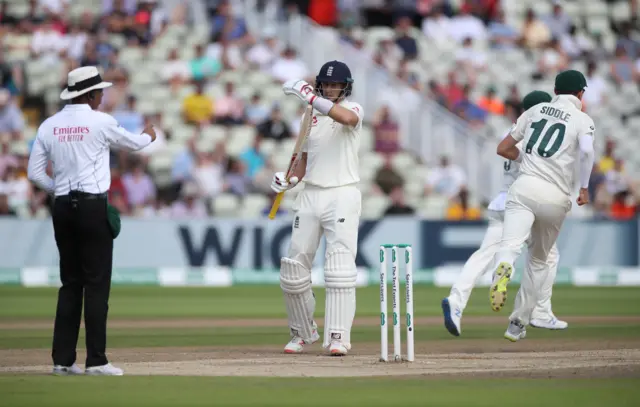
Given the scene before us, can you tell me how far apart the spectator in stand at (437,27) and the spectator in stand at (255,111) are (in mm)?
4131

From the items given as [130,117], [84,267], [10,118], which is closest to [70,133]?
[84,267]

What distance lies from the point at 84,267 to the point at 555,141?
3.76m

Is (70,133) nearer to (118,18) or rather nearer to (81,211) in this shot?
(81,211)

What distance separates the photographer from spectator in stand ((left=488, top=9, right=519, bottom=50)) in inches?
975

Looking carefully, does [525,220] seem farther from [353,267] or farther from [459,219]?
[459,219]

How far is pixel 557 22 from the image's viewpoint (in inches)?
1013

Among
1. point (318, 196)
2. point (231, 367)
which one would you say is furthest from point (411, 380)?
point (318, 196)

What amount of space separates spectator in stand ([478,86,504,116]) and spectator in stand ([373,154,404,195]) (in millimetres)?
2768

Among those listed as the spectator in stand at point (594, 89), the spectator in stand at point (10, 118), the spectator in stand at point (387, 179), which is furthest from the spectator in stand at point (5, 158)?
the spectator in stand at point (594, 89)

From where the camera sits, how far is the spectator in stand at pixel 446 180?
68.9ft

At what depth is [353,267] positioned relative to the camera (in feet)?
32.7

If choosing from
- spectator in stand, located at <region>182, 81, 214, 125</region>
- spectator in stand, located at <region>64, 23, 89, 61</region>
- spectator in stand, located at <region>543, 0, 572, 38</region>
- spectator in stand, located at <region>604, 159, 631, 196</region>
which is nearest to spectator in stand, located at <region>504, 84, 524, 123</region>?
spectator in stand, located at <region>604, 159, 631, 196</region>

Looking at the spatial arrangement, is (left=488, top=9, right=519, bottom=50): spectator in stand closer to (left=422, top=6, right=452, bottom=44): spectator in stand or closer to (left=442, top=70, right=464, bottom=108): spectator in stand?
(left=422, top=6, right=452, bottom=44): spectator in stand

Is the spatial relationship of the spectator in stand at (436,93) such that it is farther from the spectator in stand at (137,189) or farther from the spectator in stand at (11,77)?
the spectator in stand at (11,77)
